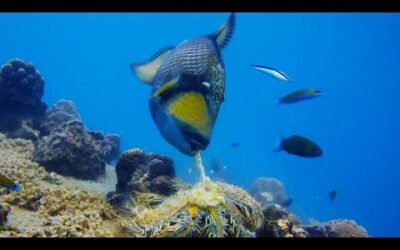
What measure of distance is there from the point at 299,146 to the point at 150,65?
390 cm

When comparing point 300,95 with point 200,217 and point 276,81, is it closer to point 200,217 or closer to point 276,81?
point 200,217

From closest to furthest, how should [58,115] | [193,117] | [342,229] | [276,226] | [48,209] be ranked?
[193,117] < [276,226] < [48,209] < [342,229] < [58,115]

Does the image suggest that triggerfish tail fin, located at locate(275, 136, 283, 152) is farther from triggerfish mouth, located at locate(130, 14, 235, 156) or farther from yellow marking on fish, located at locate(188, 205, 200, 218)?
triggerfish mouth, located at locate(130, 14, 235, 156)

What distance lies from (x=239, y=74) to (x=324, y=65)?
29.9 m

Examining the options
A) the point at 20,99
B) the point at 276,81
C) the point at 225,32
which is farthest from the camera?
the point at 276,81

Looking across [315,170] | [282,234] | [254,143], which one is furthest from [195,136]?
[254,143]

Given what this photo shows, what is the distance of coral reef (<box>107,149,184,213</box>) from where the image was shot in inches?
200

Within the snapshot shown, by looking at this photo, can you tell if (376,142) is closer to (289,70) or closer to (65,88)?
(289,70)

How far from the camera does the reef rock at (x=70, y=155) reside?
270 inches

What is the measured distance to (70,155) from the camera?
694 centimetres

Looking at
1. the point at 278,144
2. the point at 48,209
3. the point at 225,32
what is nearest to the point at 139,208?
the point at 48,209

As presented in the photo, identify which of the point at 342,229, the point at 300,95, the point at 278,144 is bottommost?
the point at 342,229
